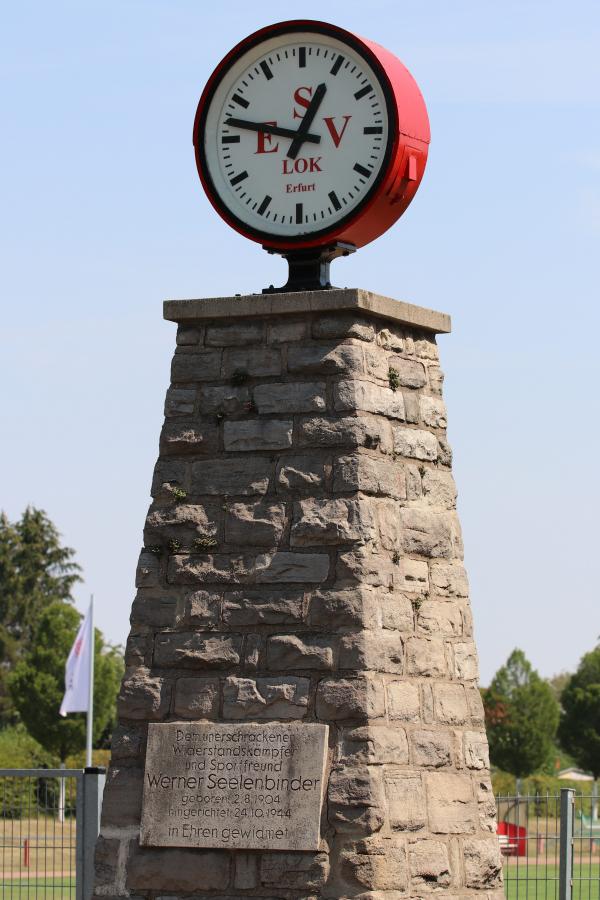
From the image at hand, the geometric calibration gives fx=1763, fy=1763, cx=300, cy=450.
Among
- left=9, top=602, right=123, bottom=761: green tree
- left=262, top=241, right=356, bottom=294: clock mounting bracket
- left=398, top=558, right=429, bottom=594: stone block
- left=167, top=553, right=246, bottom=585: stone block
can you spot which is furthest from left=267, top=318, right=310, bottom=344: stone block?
left=9, top=602, right=123, bottom=761: green tree

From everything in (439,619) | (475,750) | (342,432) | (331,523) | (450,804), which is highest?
(342,432)

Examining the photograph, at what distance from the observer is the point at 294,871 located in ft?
26.9

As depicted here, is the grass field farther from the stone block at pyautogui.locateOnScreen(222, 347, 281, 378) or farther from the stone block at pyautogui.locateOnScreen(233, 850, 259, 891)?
the stone block at pyautogui.locateOnScreen(222, 347, 281, 378)

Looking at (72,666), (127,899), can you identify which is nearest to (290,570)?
(127,899)

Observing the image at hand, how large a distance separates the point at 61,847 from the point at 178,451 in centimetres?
270

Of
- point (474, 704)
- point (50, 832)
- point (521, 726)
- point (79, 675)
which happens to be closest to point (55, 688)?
point (79, 675)

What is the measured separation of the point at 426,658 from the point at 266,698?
34.9 inches

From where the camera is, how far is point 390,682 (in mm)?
8438

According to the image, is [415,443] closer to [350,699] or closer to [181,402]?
[181,402]

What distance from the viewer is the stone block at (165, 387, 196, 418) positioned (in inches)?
354

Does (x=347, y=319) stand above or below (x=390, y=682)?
above

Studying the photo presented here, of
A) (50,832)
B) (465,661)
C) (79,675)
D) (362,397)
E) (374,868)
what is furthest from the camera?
(79,675)

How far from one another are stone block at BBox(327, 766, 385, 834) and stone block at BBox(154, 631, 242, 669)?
32.1 inches

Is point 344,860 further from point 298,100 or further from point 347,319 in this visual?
point 298,100
